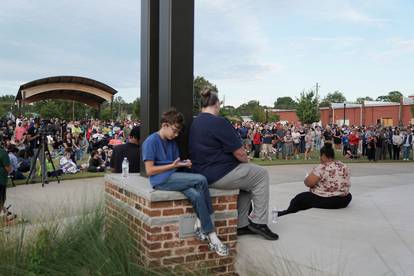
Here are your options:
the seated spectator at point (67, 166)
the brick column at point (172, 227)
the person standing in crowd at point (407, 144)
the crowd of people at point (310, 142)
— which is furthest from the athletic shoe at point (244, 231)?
the person standing in crowd at point (407, 144)

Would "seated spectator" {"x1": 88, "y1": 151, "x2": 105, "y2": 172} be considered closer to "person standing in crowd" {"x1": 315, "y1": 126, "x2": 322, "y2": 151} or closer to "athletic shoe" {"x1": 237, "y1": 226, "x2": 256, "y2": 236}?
"athletic shoe" {"x1": 237, "y1": 226, "x2": 256, "y2": 236}

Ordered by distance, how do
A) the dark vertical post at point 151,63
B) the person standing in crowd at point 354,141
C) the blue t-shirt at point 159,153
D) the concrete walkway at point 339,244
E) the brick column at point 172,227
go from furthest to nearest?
the person standing in crowd at point 354,141, the dark vertical post at point 151,63, the blue t-shirt at point 159,153, the brick column at point 172,227, the concrete walkway at point 339,244

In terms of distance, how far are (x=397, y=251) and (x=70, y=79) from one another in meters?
20.3

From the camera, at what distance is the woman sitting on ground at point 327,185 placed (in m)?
6.43

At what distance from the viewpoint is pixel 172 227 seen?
4008 mm

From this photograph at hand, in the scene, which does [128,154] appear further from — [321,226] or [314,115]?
[314,115]

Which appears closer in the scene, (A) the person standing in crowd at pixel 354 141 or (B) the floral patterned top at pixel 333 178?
(B) the floral patterned top at pixel 333 178

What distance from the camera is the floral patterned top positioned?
641cm

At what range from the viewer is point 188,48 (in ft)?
15.0

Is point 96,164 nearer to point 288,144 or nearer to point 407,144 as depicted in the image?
point 288,144

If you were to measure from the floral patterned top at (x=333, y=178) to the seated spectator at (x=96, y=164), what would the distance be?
931cm

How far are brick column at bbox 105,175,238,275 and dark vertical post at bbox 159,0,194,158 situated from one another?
0.70 m

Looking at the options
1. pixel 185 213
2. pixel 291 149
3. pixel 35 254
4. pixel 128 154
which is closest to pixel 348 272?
pixel 185 213

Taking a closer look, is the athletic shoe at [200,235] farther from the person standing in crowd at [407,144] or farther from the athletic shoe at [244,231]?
the person standing in crowd at [407,144]
